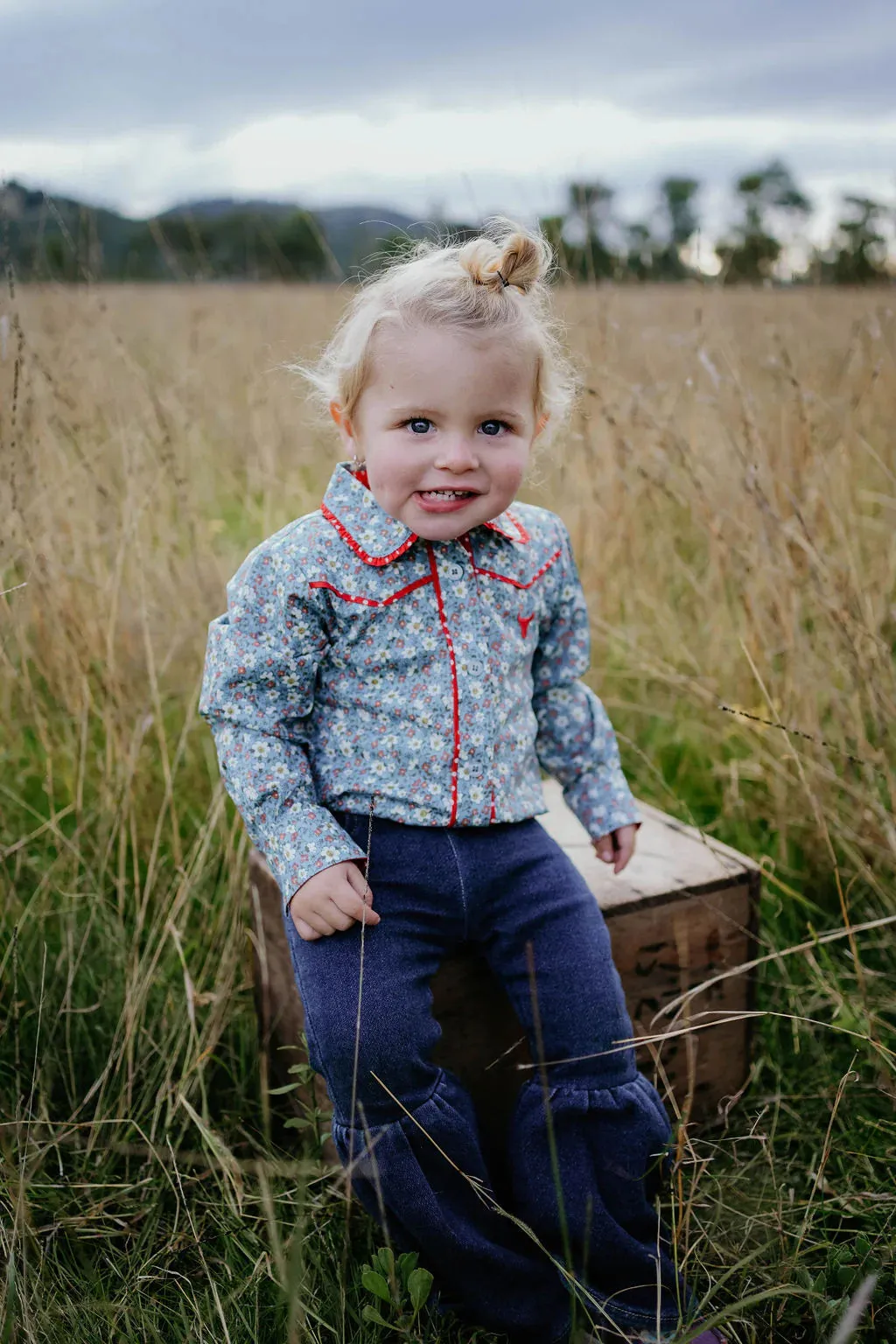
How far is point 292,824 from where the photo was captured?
1.35 metres

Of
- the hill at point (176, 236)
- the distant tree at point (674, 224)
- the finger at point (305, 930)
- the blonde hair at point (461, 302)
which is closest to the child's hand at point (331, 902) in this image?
the finger at point (305, 930)

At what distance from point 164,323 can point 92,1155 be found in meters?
5.06

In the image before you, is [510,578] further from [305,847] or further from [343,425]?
[305,847]

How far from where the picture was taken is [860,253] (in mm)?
3029

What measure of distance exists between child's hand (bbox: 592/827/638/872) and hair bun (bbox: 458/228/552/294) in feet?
2.55

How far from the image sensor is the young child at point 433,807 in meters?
1.32

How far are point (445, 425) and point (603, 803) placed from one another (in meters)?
0.62

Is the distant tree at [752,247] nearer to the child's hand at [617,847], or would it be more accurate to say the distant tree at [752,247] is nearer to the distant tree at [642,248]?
the distant tree at [642,248]

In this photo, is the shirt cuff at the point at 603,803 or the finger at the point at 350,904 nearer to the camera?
the finger at the point at 350,904

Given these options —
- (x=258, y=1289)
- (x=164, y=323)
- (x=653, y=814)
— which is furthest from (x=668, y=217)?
(x=164, y=323)

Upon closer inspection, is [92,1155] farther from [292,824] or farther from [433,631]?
[433,631]

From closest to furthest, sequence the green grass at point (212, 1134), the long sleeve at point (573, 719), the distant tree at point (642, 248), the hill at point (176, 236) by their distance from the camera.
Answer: the green grass at point (212, 1134)
the long sleeve at point (573, 719)
the hill at point (176, 236)
the distant tree at point (642, 248)

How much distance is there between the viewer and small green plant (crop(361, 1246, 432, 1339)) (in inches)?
47.5

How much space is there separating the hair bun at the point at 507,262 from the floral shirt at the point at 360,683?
31cm
